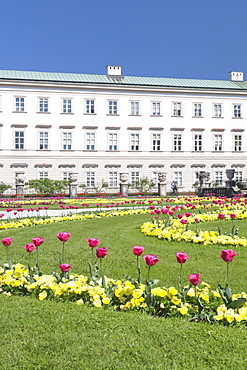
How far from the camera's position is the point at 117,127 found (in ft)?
129

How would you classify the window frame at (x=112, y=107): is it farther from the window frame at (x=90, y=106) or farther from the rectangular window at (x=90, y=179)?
the rectangular window at (x=90, y=179)

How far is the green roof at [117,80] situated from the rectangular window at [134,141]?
588 centimetres

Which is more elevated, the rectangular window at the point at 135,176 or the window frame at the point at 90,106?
the window frame at the point at 90,106

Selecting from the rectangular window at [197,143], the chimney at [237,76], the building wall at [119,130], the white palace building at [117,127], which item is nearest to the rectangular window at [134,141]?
the white palace building at [117,127]

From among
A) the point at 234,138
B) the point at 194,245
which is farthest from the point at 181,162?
the point at 194,245

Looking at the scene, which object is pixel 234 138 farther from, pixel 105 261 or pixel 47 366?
pixel 47 366

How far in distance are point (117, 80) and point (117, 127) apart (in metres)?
5.96

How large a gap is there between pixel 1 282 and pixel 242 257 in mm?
3910

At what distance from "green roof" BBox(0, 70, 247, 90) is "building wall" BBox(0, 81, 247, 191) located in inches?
25.8

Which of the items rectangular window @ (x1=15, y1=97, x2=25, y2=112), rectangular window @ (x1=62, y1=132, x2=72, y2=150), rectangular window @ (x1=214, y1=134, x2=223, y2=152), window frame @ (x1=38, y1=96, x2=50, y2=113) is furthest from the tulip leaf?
rectangular window @ (x1=214, y1=134, x2=223, y2=152)

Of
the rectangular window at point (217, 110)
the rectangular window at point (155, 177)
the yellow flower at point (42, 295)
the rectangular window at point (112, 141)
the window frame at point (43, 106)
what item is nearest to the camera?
the yellow flower at point (42, 295)

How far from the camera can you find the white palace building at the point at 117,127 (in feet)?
121

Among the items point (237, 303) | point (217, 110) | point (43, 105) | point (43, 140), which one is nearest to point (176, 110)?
point (217, 110)

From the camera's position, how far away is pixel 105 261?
602 cm
